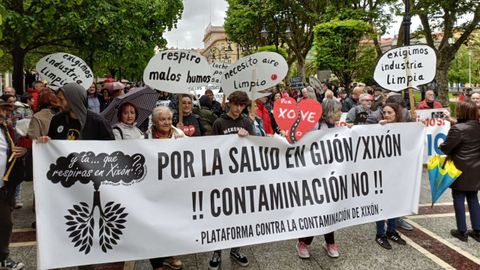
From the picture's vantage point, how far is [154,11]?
14555 millimetres

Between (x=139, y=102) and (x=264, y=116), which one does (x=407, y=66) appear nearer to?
(x=264, y=116)

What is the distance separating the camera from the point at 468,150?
5.18 metres

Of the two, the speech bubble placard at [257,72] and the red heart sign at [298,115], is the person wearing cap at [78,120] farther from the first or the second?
the speech bubble placard at [257,72]

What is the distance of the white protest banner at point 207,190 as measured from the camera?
3549mm

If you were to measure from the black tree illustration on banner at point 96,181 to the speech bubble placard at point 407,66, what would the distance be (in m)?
3.67

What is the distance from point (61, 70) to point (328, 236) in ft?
16.5

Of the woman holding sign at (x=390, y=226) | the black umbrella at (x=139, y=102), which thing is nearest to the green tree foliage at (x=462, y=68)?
the woman holding sign at (x=390, y=226)

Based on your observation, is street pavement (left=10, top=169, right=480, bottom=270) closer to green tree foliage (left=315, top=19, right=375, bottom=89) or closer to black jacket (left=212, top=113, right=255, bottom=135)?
black jacket (left=212, top=113, right=255, bottom=135)

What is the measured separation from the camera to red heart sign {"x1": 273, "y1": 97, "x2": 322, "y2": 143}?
4473 millimetres

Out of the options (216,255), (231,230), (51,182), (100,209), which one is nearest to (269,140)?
(231,230)

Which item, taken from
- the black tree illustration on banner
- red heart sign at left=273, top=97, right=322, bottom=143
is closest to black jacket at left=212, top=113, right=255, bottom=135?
red heart sign at left=273, top=97, right=322, bottom=143

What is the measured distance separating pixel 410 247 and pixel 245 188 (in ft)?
7.12

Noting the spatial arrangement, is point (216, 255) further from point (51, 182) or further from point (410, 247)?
point (410, 247)

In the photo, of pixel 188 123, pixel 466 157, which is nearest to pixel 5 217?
pixel 188 123
